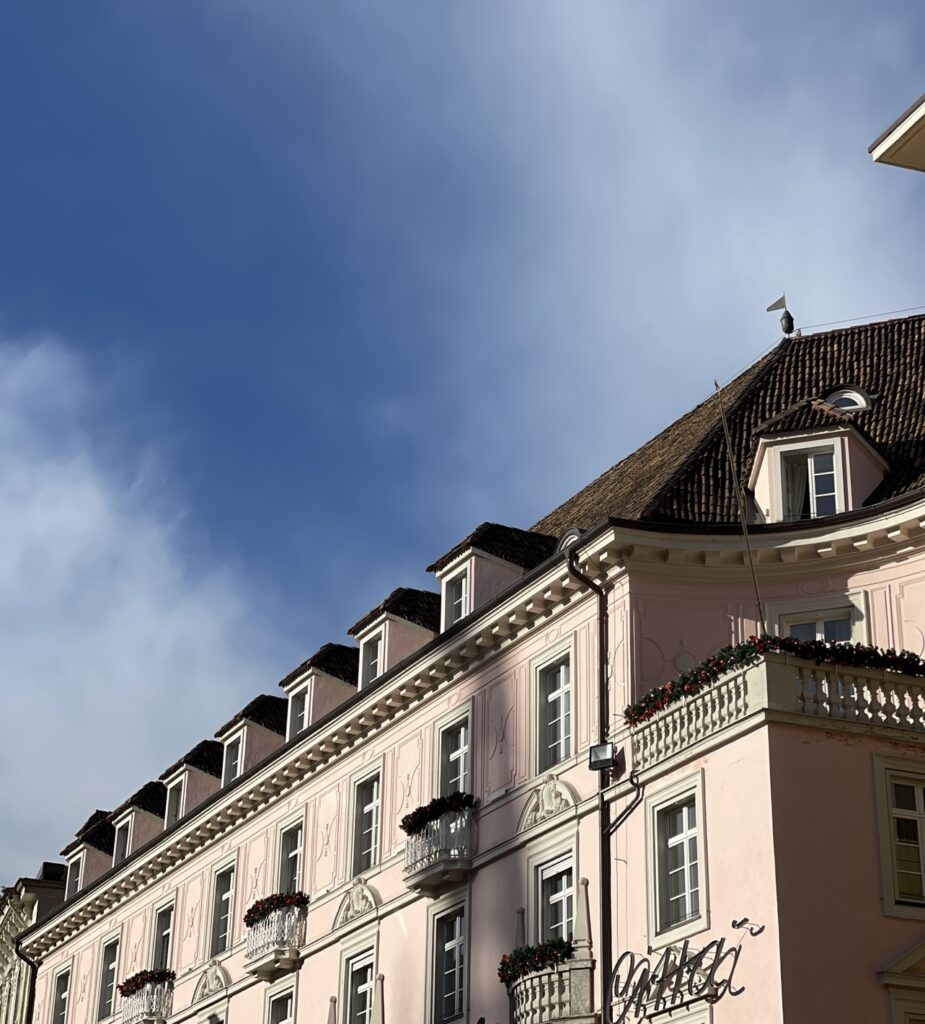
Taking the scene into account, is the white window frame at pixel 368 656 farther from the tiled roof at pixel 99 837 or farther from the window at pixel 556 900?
the tiled roof at pixel 99 837

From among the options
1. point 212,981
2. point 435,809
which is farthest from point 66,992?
point 435,809

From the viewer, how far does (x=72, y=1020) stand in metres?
50.1

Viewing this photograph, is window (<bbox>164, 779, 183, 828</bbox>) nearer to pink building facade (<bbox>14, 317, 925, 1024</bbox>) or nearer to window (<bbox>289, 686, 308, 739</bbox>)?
pink building facade (<bbox>14, 317, 925, 1024</bbox>)

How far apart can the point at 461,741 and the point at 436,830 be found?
81.6 inches

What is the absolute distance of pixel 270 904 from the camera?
3897 cm

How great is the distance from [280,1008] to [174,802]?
11031 mm

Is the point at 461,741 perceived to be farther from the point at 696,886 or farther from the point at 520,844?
the point at 696,886

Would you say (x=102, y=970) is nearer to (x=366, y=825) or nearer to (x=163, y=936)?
(x=163, y=936)

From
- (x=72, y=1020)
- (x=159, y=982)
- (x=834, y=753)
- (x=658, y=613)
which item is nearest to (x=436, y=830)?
(x=658, y=613)

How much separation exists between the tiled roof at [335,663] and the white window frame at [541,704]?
9656 millimetres

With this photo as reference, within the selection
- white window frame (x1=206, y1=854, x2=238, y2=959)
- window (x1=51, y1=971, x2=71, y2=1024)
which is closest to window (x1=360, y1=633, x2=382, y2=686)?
white window frame (x1=206, y1=854, x2=238, y2=959)

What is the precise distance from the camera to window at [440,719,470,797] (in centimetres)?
3434

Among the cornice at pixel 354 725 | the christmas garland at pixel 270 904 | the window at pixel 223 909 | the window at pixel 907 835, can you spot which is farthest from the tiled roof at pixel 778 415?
the window at pixel 223 909

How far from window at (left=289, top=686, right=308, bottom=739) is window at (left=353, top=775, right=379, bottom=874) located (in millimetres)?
4345
